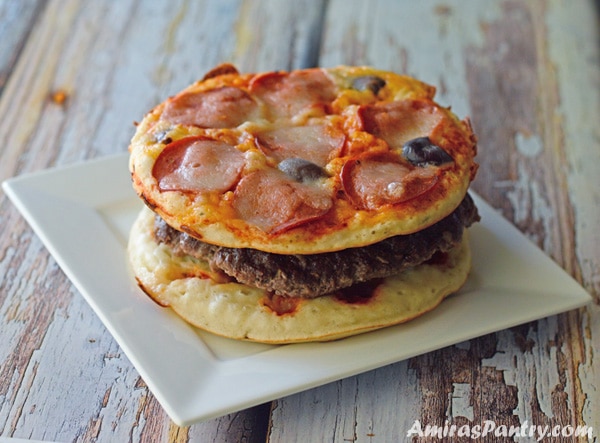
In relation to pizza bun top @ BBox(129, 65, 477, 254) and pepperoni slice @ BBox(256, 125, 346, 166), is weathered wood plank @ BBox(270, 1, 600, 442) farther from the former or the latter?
pepperoni slice @ BBox(256, 125, 346, 166)

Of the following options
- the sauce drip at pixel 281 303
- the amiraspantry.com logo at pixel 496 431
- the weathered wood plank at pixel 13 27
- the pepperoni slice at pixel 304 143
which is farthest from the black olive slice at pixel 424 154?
the weathered wood plank at pixel 13 27

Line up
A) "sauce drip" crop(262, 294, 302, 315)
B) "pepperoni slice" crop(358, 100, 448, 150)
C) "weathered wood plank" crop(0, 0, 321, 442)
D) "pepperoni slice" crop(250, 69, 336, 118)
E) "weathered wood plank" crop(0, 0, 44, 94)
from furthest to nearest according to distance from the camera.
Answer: "weathered wood plank" crop(0, 0, 44, 94) < "pepperoni slice" crop(250, 69, 336, 118) < "pepperoni slice" crop(358, 100, 448, 150) < "sauce drip" crop(262, 294, 302, 315) < "weathered wood plank" crop(0, 0, 321, 442)

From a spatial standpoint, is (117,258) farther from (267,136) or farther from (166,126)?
(267,136)

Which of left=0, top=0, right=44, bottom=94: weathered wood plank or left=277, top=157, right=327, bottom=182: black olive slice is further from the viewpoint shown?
left=0, top=0, right=44, bottom=94: weathered wood plank

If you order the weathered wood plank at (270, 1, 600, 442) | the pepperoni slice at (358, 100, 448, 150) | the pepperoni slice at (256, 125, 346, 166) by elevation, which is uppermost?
the pepperoni slice at (256, 125, 346, 166)

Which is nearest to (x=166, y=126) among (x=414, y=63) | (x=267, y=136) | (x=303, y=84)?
(x=267, y=136)

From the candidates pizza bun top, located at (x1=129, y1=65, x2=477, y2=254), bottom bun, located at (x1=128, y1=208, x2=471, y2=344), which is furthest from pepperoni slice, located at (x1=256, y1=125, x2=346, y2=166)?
bottom bun, located at (x1=128, y1=208, x2=471, y2=344)

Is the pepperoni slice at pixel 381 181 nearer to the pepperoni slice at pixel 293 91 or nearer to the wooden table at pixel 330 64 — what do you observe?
the pepperoni slice at pixel 293 91
